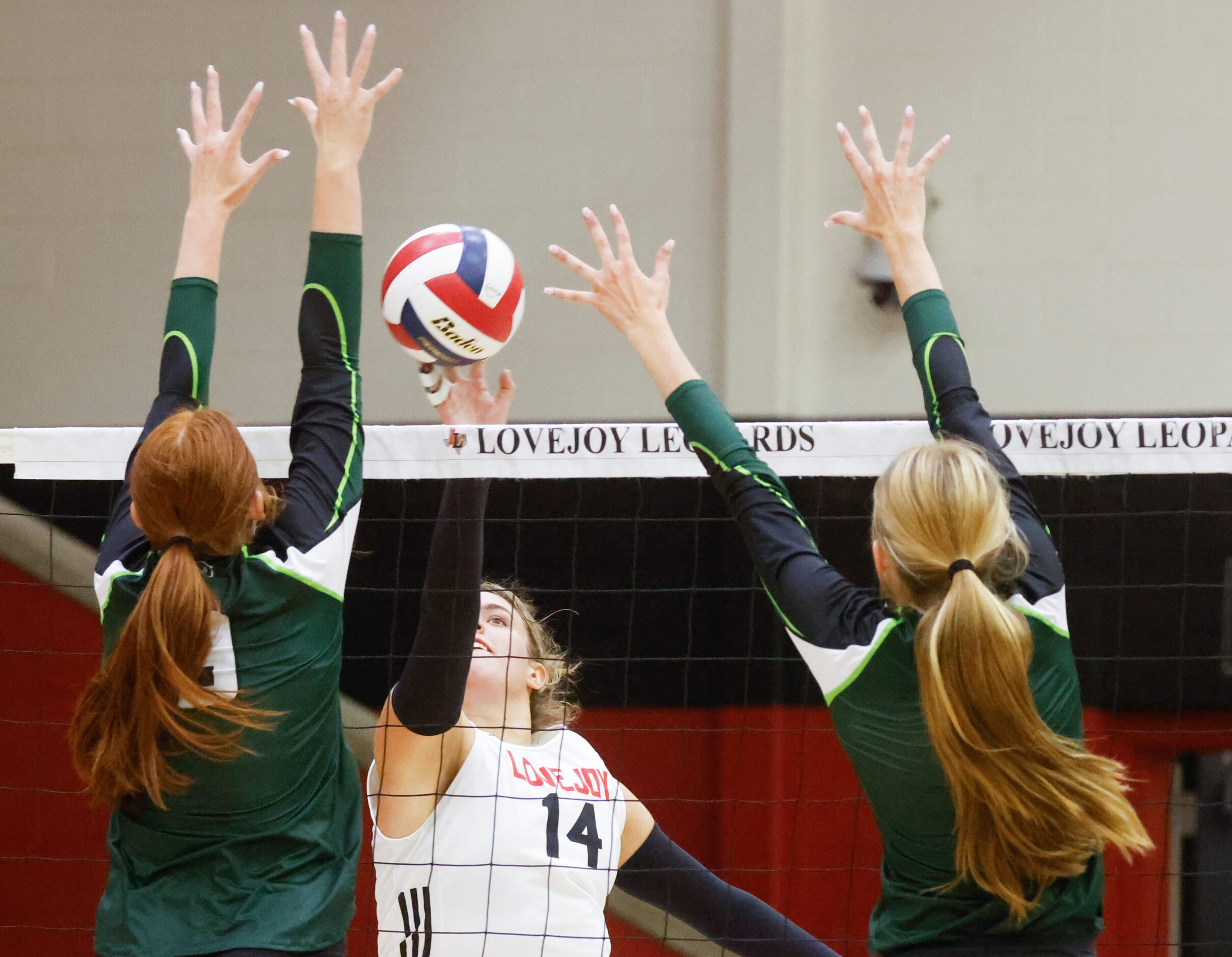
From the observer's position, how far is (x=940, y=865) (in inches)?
76.5

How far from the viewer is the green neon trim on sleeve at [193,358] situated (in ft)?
7.51

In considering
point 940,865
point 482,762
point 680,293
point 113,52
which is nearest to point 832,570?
point 940,865

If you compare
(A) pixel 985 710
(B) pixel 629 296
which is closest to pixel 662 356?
(B) pixel 629 296

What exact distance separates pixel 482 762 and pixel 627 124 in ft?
9.10

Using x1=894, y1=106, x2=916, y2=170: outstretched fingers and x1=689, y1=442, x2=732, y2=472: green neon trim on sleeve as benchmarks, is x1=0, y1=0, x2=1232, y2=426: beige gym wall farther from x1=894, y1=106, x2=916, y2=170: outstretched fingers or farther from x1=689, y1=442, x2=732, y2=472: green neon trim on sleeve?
x1=689, y1=442, x2=732, y2=472: green neon trim on sleeve

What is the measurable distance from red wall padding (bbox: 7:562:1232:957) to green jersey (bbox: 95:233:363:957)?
2497 mm

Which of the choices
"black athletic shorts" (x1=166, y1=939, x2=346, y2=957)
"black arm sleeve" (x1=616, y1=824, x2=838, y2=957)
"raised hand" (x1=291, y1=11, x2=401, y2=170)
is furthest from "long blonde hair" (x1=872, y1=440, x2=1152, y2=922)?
"black arm sleeve" (x1=616, y1=824, x2=838, y2=957)

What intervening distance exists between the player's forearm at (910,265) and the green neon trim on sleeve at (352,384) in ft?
3.29

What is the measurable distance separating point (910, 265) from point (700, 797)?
2.89 metres

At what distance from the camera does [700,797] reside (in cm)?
468

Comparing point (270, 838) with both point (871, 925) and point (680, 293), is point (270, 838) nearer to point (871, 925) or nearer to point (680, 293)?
point (871, 925)

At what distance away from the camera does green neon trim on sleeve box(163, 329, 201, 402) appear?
229 cm

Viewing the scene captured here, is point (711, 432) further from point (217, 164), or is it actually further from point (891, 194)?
point (217, 164)

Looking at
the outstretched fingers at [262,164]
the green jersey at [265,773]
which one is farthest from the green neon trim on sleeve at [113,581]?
the outstretched fingers at [262,164]
